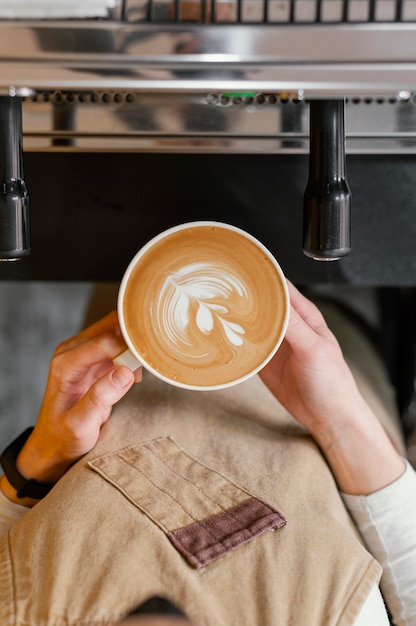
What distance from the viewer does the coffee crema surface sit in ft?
2.41

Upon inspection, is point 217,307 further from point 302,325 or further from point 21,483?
point 21,483

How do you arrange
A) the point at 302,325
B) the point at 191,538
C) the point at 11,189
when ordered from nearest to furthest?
the point at 11,189 → the point at 191,538 → the point at 302,325

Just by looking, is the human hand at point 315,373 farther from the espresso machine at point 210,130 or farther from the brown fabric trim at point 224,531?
the brown fabric trim at point 224,531

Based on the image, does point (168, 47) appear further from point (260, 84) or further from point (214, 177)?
point (214, 177)

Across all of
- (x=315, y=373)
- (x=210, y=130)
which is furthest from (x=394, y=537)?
(x=210, y=130)

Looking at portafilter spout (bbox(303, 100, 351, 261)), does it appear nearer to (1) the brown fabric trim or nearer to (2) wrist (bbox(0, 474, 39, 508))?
(1) the brown fabric trim

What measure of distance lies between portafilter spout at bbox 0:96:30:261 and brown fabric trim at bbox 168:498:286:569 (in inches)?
13.3

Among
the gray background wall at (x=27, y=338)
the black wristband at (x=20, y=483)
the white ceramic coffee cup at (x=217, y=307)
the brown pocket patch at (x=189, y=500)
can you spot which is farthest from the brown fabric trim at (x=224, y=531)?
the gray background wall at (x=27, y=338)

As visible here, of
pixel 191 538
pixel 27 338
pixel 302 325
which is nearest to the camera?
pixel 191 538

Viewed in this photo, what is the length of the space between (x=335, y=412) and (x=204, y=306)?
0.27 m

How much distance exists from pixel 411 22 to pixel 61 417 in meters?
0.60

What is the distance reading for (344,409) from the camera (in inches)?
35.5

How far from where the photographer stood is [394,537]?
89 centimetres

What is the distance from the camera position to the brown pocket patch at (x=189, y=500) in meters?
0.72
